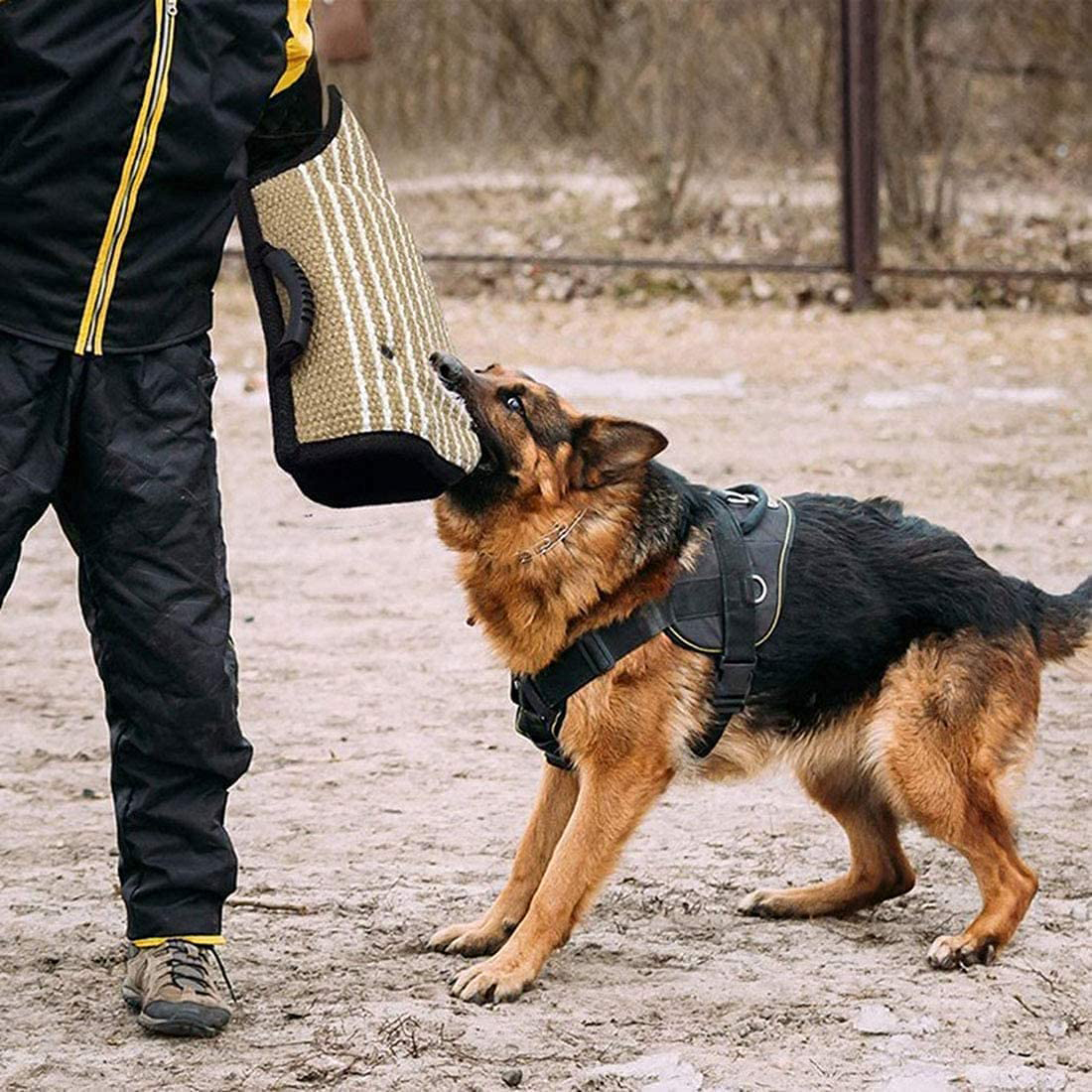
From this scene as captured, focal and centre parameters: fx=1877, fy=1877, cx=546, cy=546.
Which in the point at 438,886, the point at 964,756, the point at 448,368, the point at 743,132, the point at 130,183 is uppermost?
the point at 130,183

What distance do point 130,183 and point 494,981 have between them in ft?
5.77

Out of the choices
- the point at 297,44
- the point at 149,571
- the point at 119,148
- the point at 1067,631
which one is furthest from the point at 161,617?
the point at 1067,631

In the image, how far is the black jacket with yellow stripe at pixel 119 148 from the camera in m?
3.28

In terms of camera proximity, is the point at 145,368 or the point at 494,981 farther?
the point at 494,981

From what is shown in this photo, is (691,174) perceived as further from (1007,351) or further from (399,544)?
(399,544)

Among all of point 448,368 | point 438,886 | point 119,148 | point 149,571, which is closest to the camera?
point 119,148

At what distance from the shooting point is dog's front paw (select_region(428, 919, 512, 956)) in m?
4.16

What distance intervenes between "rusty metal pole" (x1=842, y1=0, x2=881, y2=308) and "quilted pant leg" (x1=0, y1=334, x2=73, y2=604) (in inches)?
376

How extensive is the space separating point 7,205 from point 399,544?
14.6 feet

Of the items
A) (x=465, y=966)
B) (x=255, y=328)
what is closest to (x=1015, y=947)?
(x=465, y=966)

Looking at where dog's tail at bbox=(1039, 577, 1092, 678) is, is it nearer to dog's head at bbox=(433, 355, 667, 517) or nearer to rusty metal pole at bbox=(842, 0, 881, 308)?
dog's head at bbox=(433, 355, 667, 517)

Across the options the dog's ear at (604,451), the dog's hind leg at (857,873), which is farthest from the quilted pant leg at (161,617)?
the dog's hind leg at (857,873)

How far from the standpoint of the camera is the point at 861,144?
1239 cm

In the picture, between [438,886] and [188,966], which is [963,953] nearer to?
[438,886]
